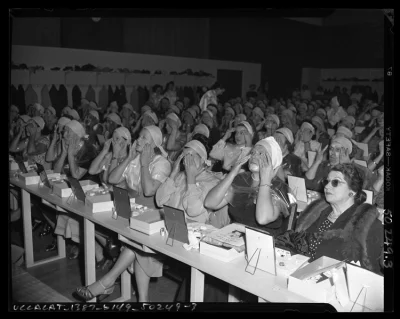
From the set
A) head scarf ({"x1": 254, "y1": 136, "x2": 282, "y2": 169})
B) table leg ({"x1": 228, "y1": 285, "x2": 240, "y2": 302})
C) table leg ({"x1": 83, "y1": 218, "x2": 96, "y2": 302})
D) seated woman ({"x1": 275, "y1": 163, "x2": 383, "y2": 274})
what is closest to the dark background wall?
table leg ({"x1": 83, "y1": 218, "x2": 96, "y2": 302})

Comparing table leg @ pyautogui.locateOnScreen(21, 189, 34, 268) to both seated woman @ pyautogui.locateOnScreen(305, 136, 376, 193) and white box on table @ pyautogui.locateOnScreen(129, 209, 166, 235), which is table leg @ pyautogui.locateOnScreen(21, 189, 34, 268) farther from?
seated woman @ pyautogui.locateOnScreen(305, 136, 376, 193)

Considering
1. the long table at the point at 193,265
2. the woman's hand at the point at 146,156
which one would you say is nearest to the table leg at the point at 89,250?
the long table at the point at 193,265

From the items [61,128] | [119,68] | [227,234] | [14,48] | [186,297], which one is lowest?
[186,297]

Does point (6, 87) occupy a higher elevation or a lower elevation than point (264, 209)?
higher

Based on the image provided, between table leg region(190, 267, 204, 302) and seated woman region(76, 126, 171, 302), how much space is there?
641mm

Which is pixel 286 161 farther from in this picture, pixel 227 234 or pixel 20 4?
pixel 20 4

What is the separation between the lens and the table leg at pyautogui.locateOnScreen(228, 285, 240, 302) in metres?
2.53

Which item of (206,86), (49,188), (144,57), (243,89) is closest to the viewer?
(49,188)

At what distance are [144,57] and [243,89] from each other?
420cm

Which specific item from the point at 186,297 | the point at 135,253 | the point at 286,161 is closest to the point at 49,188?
the point at 135,253

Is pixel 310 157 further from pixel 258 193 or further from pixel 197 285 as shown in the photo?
pixel 197 285

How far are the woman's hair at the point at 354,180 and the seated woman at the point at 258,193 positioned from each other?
1.41 feet

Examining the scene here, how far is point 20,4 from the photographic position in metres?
2.39

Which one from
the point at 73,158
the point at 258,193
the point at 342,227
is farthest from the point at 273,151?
the point at 73,158
